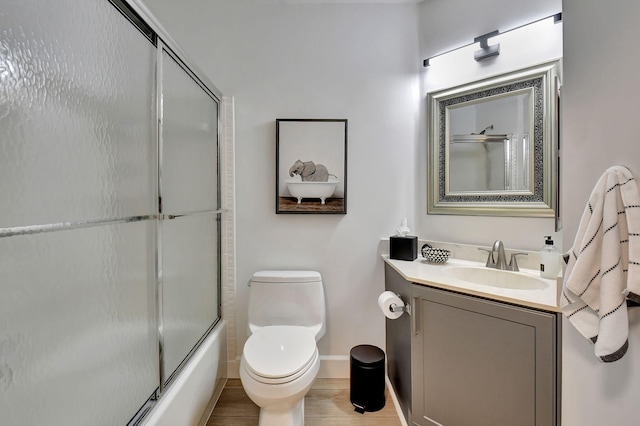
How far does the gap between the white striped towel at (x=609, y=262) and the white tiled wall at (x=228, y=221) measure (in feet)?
5.82

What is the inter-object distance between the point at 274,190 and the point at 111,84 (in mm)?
1150

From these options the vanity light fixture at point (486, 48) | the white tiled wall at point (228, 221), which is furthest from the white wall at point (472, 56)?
the white tiled wall at point (228, 221)

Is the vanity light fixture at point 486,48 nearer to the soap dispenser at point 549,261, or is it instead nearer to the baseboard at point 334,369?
the soap dispenser at point 549,261

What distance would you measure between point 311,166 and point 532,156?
1.28 metres

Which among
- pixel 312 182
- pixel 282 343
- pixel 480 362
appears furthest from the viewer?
pixel 312 182

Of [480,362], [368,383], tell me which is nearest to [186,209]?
[368,383]

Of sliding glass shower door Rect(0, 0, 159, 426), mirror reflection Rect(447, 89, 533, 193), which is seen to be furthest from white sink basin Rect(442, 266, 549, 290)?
sliding glass shower door Rect(0, 0, 159, 426)

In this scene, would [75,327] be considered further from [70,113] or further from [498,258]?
[498,258]

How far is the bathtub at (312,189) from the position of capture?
1.93 metres

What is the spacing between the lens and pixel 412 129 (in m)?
1.97

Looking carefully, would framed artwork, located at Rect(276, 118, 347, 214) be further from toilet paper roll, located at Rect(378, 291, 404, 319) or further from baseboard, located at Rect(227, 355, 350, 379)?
baseboard, located at Rect(227, 355, 350, 379)

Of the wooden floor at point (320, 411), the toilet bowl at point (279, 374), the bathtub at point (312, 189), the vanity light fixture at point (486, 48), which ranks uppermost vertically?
the vanity light fixture at point (486, 48)

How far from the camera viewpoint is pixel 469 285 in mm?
1269

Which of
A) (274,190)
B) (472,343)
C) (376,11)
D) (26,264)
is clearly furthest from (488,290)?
(376,11)
